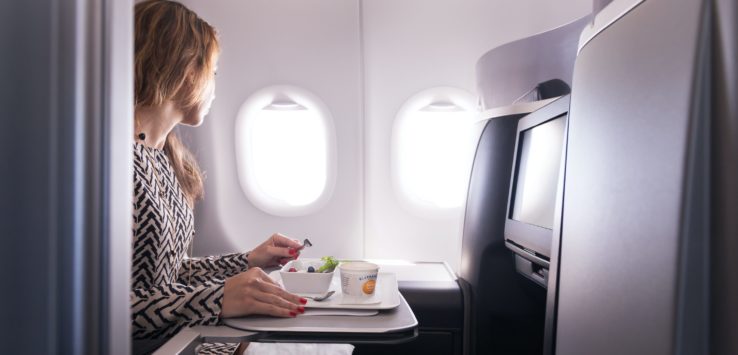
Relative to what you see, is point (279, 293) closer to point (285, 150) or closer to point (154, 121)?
point (154, 121)

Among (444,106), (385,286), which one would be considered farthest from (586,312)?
(444,106)

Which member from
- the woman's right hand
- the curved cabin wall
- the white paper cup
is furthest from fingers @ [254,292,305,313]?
the curved cabin wall

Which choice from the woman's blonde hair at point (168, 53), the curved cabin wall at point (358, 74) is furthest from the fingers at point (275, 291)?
the curved cabin wall at point (358, 74)

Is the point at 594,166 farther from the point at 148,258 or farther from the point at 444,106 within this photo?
the point at 444,106

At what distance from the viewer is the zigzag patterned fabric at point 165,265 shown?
41.1 inches

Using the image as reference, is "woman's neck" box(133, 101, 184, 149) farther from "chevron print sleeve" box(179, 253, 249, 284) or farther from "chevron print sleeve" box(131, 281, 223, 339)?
"chevron print sleeve" box(131, 281, 223, 339)

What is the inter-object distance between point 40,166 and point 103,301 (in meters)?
0.08

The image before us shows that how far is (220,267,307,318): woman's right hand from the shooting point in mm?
1003

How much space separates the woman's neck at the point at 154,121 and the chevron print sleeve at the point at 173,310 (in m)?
0.61

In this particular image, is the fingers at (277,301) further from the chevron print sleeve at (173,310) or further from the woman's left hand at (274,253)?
the woman's left hand at (274,253)

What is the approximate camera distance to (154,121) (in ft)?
5.18

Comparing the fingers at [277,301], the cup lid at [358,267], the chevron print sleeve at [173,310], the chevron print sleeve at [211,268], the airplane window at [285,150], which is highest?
the airplane window at [285,150]

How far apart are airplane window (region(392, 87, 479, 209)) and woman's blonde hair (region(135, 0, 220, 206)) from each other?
1.39 meters

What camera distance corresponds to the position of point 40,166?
268mm
